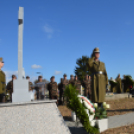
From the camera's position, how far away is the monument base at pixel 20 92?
370 centimetres

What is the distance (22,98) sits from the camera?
12.2 feet

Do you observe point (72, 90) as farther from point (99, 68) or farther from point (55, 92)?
point (55, 92)

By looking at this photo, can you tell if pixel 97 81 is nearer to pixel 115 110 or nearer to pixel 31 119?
pixel 31 119

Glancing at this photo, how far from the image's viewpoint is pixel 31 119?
3.19 metres

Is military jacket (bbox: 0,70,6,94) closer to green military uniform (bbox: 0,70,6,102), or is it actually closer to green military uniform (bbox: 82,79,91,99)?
green military uniform (bbox: 0,70,6,102)

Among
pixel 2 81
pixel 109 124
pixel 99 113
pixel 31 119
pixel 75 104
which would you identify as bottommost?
pixel 109 124

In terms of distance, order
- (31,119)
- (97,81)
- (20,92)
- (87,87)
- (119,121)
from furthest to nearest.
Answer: (87,87) < (119,121) < (97,81) < (20,92) < (31,119)

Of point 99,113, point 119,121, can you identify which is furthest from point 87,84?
point 99,113

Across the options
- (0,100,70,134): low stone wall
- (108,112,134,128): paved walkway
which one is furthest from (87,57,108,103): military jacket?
(0,100,70,134): low stone wall

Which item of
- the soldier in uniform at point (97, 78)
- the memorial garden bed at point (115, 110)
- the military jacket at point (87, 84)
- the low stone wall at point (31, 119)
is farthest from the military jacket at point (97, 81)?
the military jacket at point (87, 84)

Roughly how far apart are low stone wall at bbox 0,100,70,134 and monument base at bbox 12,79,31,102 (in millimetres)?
417

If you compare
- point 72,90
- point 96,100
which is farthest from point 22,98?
point 96,100

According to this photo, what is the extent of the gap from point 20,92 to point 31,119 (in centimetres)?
78

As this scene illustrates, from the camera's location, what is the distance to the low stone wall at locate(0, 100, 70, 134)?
307cm
